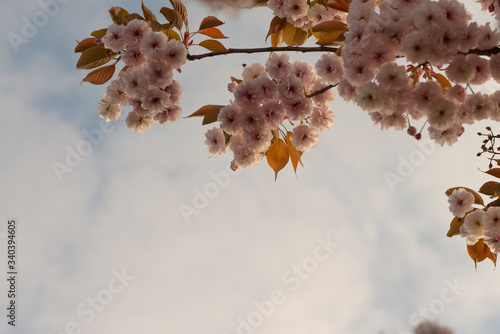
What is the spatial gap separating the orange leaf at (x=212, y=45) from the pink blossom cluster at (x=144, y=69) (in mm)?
174

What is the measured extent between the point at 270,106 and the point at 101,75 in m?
0.76

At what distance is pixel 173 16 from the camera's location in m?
1.54

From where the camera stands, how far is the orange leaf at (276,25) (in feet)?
5.36

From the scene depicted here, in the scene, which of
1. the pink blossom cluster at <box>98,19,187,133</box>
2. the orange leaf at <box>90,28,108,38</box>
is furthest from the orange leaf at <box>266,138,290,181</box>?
the orange leaf at <box>90,28,108,38</box>

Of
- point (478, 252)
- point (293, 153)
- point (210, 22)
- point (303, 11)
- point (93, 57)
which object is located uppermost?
point (93, 57)

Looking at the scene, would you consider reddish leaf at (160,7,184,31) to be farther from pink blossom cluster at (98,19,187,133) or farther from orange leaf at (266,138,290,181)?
orange leaf at (266,138,290,181)

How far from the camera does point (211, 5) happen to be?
2.44 m

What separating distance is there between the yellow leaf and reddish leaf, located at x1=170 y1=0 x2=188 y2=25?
438 mm

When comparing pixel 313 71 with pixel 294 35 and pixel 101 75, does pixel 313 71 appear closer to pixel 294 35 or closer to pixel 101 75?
pixel 294 35

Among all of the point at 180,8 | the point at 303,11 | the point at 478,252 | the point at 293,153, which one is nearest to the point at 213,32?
the point at 180,8

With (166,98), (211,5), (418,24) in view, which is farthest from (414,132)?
(211,5)

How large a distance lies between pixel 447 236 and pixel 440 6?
110 cm

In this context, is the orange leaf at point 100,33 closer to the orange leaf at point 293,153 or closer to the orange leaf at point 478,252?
the orange leaf at point 293,153

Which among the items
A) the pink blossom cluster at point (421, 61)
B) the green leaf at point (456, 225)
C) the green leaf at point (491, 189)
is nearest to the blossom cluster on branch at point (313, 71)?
the pink blossom cluster at point (421, 61)
